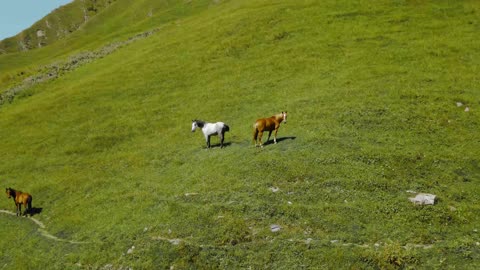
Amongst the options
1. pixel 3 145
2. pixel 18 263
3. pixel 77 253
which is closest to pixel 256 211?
pixel 77 253

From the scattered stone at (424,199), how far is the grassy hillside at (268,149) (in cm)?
48

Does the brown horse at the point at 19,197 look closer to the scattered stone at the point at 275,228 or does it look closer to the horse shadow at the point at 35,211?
the horse shadow at the point at 35,211

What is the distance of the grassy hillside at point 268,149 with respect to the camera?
19.9m

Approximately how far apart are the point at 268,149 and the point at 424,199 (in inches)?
426

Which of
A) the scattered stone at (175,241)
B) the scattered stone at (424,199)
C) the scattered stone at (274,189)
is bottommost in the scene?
the scattered stone at (424,199)

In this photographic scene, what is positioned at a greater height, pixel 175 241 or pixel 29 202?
pixel 29 202

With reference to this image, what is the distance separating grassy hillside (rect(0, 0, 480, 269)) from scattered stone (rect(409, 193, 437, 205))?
0.48 meters

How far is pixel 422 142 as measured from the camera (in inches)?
1176

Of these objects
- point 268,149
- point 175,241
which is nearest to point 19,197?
point 175,241

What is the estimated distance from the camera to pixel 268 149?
29469 millimetres

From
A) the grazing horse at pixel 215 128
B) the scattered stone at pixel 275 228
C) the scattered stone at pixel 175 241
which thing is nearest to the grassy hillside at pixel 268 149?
the scattered stone at pixel 175 241

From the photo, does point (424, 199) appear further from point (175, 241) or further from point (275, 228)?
point (175, 241)

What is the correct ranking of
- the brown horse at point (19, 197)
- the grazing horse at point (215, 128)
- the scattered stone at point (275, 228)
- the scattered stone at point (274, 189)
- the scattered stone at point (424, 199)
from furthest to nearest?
1. the grazing horse at point (215, 128)
2. the brown horse at point (19, 197)
3. the scattered stone at point (274, 189)
4. the scattered stone at point (424, 199)
5. the scattered stone at point (275, 228)

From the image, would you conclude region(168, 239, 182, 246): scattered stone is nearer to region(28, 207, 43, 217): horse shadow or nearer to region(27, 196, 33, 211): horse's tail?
region(27, 196, 33, 211): horse's tail
